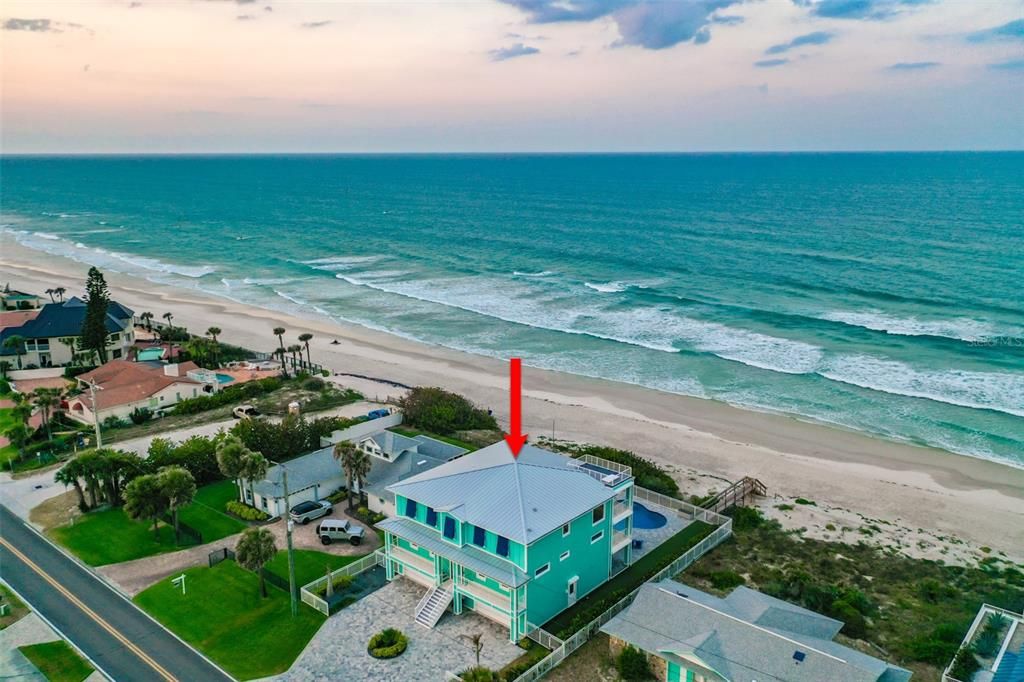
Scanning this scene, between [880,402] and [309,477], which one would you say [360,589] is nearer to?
[309,477]

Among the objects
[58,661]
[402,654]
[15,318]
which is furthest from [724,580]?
[15,318]

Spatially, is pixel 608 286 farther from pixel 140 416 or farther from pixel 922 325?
pixel 140 416

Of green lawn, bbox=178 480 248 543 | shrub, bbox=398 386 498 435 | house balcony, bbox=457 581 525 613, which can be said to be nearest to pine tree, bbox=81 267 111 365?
shrub, bbox=398 386 498 435

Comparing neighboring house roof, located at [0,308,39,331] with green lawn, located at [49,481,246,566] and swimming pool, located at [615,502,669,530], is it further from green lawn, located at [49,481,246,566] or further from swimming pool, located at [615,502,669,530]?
swimming pool, located at [615,502,669,530]

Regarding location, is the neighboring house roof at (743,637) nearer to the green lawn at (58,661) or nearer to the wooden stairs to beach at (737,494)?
the wooden stairs to beach at (737,494)

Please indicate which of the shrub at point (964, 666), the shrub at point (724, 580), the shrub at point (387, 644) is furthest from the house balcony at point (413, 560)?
the shrub at point (964, 666)

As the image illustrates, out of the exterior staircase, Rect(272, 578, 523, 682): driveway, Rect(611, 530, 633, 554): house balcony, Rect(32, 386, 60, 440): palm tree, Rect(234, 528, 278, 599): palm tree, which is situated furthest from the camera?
Rect(32, 386, 60, 440): palm tree

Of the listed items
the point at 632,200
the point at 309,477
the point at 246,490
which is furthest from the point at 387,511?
the point at 632,200
